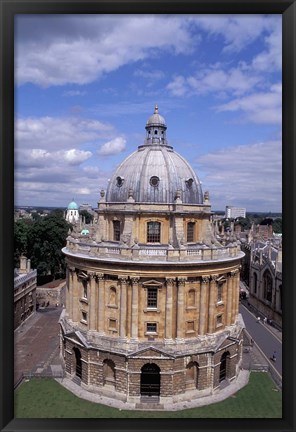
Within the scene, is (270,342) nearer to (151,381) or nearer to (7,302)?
(151,381)

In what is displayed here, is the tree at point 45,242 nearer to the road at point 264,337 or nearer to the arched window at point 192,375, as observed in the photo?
the road at point 264,337

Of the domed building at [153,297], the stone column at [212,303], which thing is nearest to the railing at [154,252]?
the domed building at [153,297]

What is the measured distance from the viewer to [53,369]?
74.6 feet

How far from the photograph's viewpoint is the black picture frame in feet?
22.5

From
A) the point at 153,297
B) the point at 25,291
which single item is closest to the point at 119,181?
the point at 153,297

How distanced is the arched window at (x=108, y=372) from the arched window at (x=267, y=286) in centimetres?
2114

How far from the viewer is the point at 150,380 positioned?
784 inches

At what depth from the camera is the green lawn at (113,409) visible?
57.8 feet

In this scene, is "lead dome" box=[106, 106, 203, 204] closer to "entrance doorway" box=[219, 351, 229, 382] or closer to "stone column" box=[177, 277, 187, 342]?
"stone column" box=[177, 277, 187, 342]

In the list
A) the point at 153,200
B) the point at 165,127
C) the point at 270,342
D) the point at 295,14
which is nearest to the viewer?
the point at 295,14

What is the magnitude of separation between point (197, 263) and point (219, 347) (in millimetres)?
5295

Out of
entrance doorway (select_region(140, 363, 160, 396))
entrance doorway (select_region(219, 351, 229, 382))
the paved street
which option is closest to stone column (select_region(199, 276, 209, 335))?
entrance doorway (select_region(219, 351, 229, 382))

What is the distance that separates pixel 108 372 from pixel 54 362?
5285mm

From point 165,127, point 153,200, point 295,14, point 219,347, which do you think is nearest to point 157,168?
point 153,200
